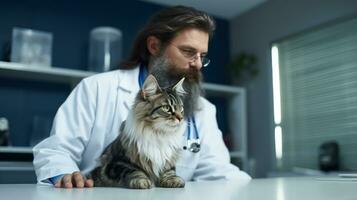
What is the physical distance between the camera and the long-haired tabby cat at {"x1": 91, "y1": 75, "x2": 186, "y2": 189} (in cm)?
79

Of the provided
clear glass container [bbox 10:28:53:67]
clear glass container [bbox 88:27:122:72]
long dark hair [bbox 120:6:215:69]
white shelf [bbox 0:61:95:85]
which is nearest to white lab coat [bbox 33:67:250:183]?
long dark hair [bbox 120:6:215:69]

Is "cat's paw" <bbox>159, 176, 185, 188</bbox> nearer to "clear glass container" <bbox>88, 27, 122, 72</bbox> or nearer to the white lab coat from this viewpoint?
the white lab coat

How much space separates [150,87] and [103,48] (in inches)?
→ 86.4

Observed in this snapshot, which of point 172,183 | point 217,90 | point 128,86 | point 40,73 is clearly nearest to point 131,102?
point 128,86

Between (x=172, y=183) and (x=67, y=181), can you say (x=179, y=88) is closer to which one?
(x=172, y=183)

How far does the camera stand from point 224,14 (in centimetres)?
359

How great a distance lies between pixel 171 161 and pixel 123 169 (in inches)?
4.6

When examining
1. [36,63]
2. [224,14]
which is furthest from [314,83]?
[36,63]

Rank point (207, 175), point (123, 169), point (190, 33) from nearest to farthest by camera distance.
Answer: point (123, 169), point (190, 33), point (207, 175)

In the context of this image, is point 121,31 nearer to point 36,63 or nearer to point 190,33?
point 36,63

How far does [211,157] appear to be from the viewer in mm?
1443

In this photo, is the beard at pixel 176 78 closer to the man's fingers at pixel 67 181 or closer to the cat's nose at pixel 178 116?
the cat's nose at pixel 178 116

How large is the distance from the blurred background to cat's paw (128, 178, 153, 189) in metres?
1.80

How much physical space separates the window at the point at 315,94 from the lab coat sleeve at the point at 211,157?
57.3 inches
